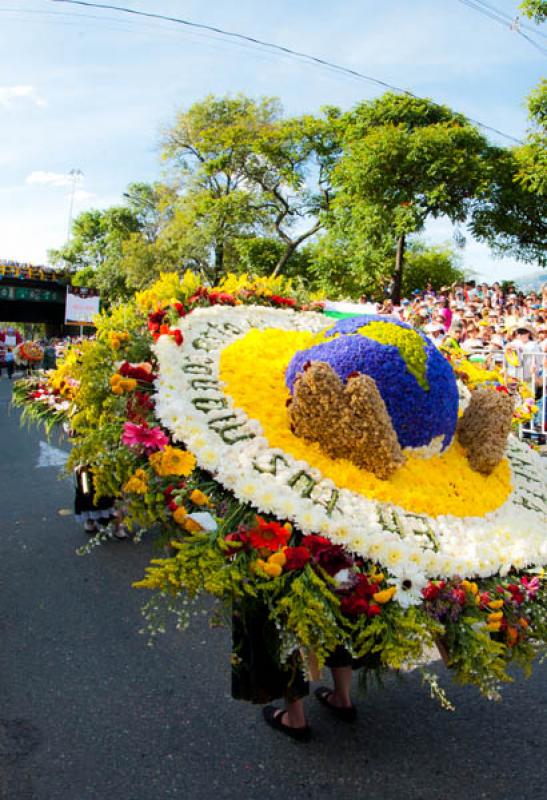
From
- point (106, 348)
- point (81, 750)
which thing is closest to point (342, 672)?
point (81, 750)

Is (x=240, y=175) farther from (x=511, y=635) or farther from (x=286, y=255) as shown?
(x=511, y=635)

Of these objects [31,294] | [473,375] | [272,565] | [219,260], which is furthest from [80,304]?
[272,565]

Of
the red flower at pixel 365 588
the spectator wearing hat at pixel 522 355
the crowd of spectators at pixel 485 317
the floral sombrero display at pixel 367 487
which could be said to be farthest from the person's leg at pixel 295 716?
the spectator wearing hat at pixel 522 355

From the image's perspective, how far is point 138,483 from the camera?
2570 millimetres

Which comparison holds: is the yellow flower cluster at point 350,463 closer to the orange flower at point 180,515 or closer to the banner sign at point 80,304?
the orange flower at point 180,515

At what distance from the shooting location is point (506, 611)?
250 centimetres

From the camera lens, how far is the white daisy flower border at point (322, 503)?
2.48 meters

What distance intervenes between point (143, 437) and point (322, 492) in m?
0.78

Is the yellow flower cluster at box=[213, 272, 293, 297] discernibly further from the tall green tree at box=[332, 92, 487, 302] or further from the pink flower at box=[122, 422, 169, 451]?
the tall green tree at box=[332, 92, 487, 302]

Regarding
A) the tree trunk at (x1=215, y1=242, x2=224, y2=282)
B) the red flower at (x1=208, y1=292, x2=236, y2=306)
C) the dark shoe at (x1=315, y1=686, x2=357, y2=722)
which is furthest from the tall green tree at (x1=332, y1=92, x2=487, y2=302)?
the dark shoe at (x1=315, y1=686, x2=357, y2=722)

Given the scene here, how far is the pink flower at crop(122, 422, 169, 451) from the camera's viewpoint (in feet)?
8.73

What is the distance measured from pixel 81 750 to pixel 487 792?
181 cm

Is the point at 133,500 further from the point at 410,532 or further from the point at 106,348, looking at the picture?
the point at 410,532

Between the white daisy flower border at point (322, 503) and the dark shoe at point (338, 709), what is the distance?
47.1 inches
